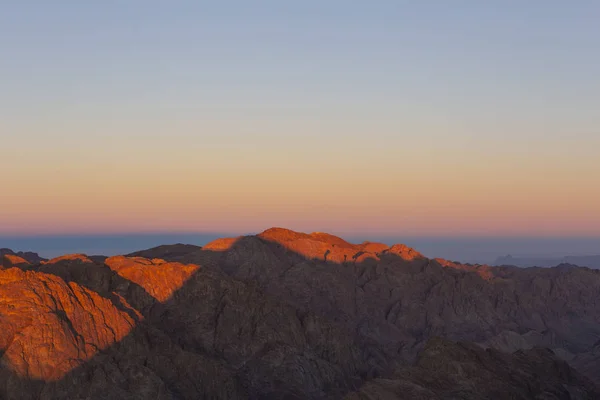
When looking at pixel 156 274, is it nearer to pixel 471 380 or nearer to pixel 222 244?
pixel 471 380

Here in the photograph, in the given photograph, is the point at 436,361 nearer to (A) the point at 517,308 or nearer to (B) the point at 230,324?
(B) the point at 230,324

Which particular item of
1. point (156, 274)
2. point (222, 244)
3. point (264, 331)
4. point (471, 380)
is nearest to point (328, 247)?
point (222, 244)

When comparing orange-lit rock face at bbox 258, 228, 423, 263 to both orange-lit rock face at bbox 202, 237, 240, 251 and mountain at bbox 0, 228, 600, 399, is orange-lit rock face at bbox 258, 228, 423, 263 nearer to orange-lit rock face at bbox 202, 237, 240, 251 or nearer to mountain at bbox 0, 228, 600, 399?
mountain at bbox 0, 228, 600, 399

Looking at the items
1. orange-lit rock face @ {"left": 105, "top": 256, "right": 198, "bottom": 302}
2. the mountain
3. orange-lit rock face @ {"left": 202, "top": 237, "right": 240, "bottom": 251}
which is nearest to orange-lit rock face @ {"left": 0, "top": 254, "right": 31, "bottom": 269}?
the mountain

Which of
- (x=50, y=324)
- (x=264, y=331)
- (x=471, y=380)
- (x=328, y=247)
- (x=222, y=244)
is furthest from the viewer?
(x=328, y=247)

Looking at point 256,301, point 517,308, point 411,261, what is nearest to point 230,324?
point 256,301

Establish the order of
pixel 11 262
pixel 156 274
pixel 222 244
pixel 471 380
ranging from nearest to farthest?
pixel 471 380 < pixel 11 262 < pixel 156 274 < pixel 222 244

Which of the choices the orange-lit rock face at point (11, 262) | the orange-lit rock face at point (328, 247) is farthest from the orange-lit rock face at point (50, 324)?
the orange-lit rock face at point (328, 247)

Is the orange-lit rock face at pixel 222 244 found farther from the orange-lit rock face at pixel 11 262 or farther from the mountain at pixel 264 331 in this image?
the orange-lit rock face at pixel 11 262
